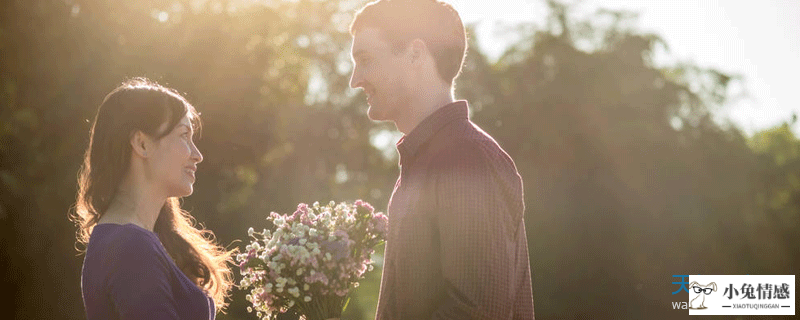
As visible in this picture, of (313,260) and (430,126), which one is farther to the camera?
(313,260)

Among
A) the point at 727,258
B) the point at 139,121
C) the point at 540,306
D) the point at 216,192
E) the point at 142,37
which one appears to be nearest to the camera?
the point at 139,121

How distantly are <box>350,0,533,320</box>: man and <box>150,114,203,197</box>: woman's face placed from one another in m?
1.17

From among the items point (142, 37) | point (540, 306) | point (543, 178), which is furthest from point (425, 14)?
point (543, 178)

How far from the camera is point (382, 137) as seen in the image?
30844mm

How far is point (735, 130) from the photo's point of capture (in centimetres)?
3048

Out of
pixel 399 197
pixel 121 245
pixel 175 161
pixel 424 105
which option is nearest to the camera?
pixel 399 197

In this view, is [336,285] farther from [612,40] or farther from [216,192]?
[612,40]

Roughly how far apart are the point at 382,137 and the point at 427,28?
89.5 feet

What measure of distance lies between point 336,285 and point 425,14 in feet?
4.93

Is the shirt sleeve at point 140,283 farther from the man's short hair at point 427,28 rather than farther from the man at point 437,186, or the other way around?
the man's short hair at point 427,28

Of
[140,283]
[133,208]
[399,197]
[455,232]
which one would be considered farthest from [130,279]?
[455,232]

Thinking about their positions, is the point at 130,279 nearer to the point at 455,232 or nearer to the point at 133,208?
the point at 133,208

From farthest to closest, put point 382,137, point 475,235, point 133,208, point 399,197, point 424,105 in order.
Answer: point 382,137 < point 133,208 < point 424,105 < point 399,197 < point 475,235

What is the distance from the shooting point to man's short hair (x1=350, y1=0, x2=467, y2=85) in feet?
11.7
